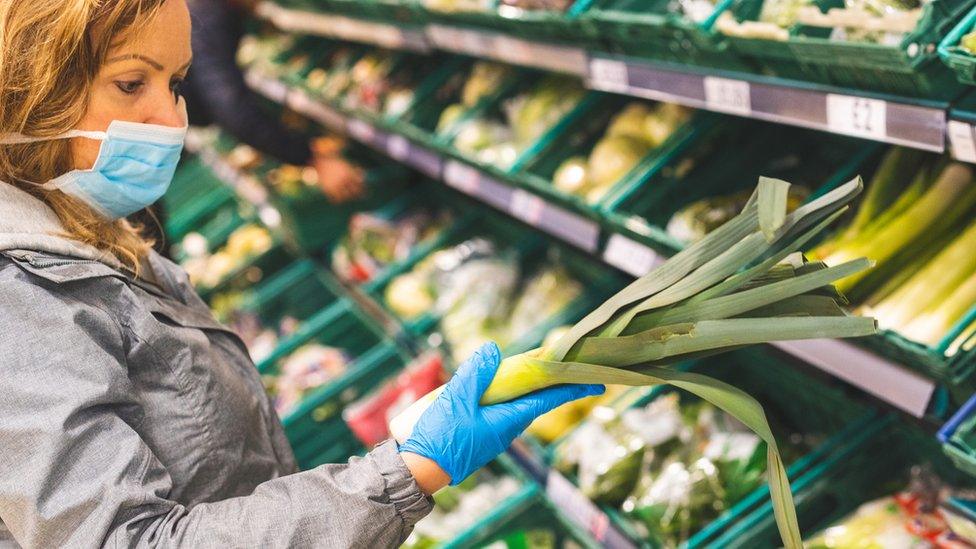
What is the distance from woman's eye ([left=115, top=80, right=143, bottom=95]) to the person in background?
2.88 metres

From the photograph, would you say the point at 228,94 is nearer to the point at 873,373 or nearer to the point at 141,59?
the point at 141,59

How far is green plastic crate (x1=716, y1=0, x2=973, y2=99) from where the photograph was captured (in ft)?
4.43

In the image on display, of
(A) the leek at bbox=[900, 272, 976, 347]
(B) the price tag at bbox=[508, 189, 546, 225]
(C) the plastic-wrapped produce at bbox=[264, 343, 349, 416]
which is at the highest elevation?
(A) the leek at bbox=[900, 272, 976, 347]

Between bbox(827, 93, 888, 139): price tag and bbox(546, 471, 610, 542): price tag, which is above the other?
bbox(827, 93, 888, 139): price tag

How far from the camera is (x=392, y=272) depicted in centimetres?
395

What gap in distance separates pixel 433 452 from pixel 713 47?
3.26 ft

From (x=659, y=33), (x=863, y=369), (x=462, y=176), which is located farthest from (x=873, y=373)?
(x=462, y=176)

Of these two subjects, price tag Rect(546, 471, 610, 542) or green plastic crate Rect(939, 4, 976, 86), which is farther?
price tag Rect(546, 471, 610, 542)

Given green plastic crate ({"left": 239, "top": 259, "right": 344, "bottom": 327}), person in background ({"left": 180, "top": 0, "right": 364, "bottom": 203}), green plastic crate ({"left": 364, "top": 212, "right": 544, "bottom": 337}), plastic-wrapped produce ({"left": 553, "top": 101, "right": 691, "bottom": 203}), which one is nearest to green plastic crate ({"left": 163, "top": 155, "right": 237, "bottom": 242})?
green plastic crate ({"left": 239, "top": 259, "right": 344, "bottom": 327})

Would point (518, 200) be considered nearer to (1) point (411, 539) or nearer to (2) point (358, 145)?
(1) point (411, 539)

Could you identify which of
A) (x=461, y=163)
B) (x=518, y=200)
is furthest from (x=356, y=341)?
(x=518, y=200)

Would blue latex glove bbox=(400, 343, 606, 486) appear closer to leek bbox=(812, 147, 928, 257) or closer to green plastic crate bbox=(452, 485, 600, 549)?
leek bbox=(812, 147, 928, 257)

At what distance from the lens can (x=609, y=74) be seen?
7.49 feet

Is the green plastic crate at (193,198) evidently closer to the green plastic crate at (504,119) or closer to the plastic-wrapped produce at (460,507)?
the green plastic crate at (504,119)
